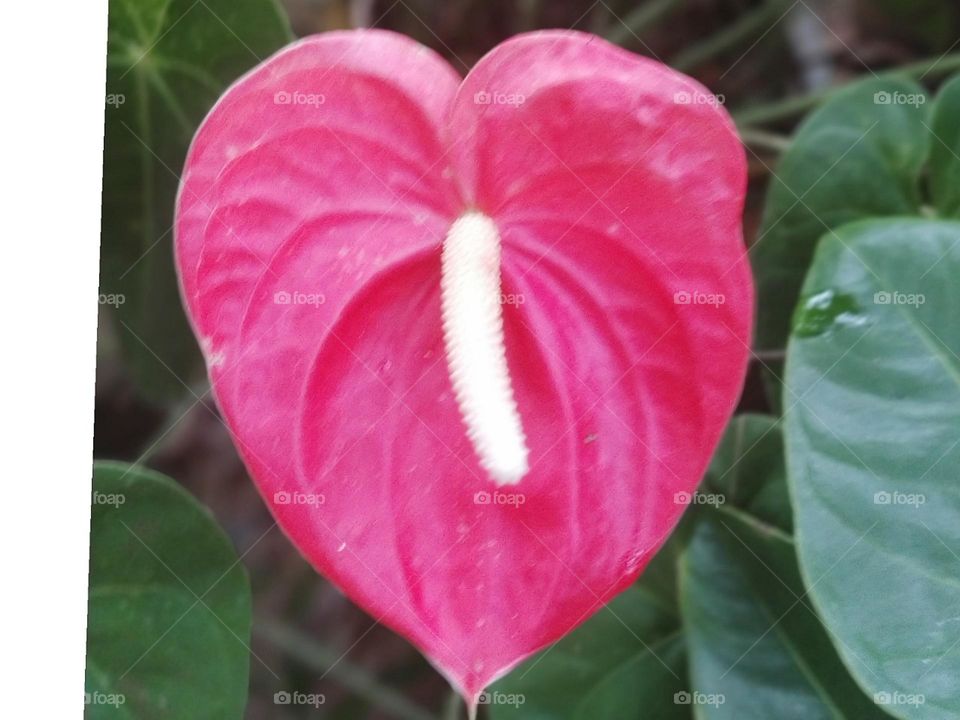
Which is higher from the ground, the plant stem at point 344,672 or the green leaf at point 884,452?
the green leaf at point 884,452

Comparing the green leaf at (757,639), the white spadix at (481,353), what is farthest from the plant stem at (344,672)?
the white spadix at (481,353)

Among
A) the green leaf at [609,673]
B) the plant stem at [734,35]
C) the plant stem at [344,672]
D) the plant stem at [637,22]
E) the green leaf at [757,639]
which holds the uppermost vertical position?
the plant stem at [637,22]

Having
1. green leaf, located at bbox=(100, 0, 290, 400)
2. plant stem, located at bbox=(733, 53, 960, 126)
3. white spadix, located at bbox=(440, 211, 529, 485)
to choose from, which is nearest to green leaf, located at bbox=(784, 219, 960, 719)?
white spadix, located at bbox=(440, 211, 529, 485)

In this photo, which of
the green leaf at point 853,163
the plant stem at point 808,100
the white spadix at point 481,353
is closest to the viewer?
the white spadix at point 481,353

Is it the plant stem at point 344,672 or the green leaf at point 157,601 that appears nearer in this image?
the green leaf at point 157,601

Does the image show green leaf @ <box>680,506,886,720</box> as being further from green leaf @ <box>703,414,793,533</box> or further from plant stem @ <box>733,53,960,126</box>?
plant stem @ <box>733,53,960,126</box>

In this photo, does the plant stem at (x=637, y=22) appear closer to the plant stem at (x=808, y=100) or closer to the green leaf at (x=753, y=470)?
the plant stem at (x=808, y=100)

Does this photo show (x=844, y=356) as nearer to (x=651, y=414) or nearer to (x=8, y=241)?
(x=651, y=414)

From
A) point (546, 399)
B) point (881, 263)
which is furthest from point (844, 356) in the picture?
point (546, 399)

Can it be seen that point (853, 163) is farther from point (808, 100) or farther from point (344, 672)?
point (344, 672)
